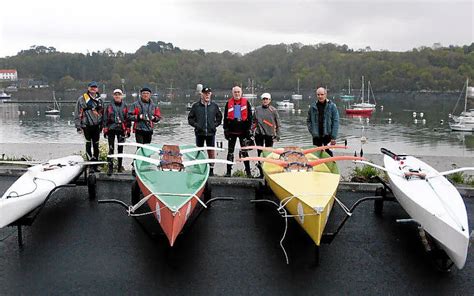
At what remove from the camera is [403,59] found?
128875 millimetres

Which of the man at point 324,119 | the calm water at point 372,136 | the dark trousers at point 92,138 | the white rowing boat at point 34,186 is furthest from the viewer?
the calm water at point 372,136

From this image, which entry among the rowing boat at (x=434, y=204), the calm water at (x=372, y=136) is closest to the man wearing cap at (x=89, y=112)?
the rowing boat at (x=434, y=204)

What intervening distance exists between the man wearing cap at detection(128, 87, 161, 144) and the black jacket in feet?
2.43

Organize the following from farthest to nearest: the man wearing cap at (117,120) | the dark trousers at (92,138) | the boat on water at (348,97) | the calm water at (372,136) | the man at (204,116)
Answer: the boat on water at (348,97), the calm water at (372,136), the dark trousers at (92,138), the man wearing cap at (117,120), the man at (204,116)

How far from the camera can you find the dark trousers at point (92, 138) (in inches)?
337

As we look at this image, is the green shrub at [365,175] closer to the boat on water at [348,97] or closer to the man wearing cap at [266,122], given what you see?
the man wearing cap at [266,122]

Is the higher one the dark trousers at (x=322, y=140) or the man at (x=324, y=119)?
the man at (x=324, y=119)

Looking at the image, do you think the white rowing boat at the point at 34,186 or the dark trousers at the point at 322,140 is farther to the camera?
the dark trousers at the point at 322,140

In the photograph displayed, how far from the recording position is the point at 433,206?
196 inches

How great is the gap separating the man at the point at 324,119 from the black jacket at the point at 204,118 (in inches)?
68.8

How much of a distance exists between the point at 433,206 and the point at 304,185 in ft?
4.74

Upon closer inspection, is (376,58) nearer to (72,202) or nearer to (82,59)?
(82,59)

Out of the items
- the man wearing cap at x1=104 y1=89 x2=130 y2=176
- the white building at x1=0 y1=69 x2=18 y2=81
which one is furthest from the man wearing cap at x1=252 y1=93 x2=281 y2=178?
the white building at x1=0 y1=69 x2=18 y2=81

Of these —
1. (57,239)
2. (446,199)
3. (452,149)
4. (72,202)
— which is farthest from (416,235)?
(452,149)
